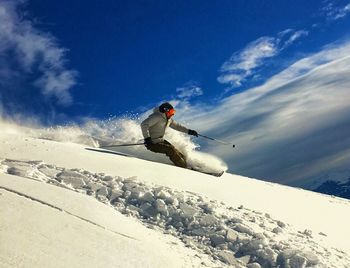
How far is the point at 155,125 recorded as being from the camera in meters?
17.5

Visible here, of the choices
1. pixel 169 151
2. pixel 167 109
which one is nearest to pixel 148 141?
pixel 169 151

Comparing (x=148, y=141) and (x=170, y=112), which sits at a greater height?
(x=170, y=112)

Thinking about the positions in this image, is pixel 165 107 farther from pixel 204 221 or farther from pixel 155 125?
pixel 204 221

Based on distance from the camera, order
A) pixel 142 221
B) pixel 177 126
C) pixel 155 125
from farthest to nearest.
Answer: pixel 177 126, pixel 155 125, pixel 142 221

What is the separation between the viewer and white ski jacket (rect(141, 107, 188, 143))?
56.5ft

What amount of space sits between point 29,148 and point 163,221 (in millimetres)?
6527

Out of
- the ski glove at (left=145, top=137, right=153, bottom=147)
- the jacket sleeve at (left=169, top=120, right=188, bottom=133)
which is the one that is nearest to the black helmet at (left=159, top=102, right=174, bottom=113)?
the jacket sleeve at (left=169, top=120, right=188, bottom=133)

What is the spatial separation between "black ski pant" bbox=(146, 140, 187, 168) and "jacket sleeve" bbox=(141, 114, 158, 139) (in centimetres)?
48

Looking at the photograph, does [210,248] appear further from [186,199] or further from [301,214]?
[301,214]

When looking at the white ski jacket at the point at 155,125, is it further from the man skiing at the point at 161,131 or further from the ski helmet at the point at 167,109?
the ski helmet at the point at 167,109

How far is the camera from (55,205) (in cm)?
940

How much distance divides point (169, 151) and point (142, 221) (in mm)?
7573

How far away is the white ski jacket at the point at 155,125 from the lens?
679 inches

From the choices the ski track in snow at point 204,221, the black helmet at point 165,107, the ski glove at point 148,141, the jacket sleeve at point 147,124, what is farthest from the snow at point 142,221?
the black helmet at point 165,107
